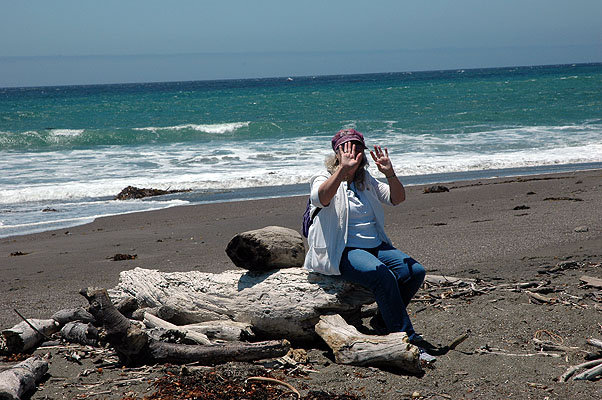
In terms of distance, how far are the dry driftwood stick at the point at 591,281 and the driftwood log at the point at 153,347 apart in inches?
113

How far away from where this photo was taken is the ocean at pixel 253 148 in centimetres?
1420

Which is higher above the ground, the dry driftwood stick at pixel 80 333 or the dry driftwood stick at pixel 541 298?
the dry driftwood stick at pixel 541 298

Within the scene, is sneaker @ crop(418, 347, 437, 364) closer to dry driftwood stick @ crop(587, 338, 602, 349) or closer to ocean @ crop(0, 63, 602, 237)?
dry driftwood stick @ crop(587, 338, 602, 349)

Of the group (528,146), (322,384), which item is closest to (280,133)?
(528,146)

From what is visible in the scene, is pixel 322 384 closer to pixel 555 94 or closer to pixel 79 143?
pixel 79 143

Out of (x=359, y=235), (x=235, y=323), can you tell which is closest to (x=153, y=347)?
(x=235, y=323)

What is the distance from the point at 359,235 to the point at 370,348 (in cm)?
83

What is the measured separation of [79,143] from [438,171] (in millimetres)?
18400

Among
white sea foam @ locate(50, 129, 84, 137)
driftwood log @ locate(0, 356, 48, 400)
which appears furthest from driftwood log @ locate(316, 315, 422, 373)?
white sea foam @ locate(50, 129, 84, 137)

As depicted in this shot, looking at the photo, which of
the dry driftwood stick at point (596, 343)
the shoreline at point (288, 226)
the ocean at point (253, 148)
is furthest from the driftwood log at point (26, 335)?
the ocean at point (253, 148)

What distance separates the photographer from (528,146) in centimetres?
2086

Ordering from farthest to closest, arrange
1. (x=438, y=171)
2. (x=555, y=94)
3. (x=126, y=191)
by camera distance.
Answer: (x=555, y=94) < (x=438, y=171) < (x=126, y=191)

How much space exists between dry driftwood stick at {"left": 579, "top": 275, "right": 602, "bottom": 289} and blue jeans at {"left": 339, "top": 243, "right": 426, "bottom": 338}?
1.95 meters

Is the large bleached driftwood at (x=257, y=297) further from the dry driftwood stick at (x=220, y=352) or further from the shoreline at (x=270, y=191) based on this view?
the shoreline at (x=270, y=191)
